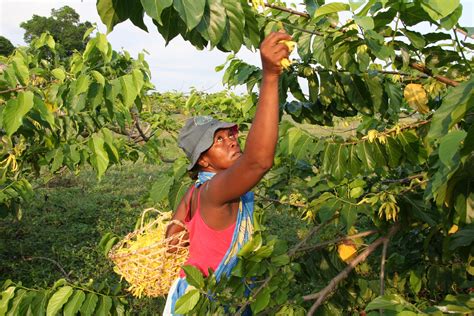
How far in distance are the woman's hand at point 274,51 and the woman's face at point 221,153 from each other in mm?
550

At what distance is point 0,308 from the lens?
183cm

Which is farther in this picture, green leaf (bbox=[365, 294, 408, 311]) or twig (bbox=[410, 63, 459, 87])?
twig (bbox=[410, 63, 459, 87])

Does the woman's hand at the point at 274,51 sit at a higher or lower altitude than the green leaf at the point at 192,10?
lower

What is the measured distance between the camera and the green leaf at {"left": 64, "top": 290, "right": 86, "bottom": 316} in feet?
5.93

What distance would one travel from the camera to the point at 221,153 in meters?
1.84

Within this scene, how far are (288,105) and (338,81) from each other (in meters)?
0.30

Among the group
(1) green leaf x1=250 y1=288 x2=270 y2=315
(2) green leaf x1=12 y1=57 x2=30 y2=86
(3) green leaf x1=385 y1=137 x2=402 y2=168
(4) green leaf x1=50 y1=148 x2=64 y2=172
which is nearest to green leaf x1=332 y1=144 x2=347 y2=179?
(3) green leaf x1=385 y1=137 x2=402 y2=168

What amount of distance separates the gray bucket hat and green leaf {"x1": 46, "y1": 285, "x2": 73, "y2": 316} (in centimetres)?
63

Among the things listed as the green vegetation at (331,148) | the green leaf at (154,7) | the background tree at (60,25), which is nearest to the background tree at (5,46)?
the background tree at (60,25)

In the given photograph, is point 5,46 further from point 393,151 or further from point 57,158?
point 393,151

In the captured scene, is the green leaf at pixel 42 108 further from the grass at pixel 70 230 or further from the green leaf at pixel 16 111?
the grass at pixel 70 230

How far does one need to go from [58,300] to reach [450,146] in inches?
57.4

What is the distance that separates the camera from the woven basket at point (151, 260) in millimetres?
1656

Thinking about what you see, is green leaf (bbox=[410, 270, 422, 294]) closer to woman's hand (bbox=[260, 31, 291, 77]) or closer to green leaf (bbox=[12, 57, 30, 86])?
woman's hand (bbox=[260, 31, 291, 77])
